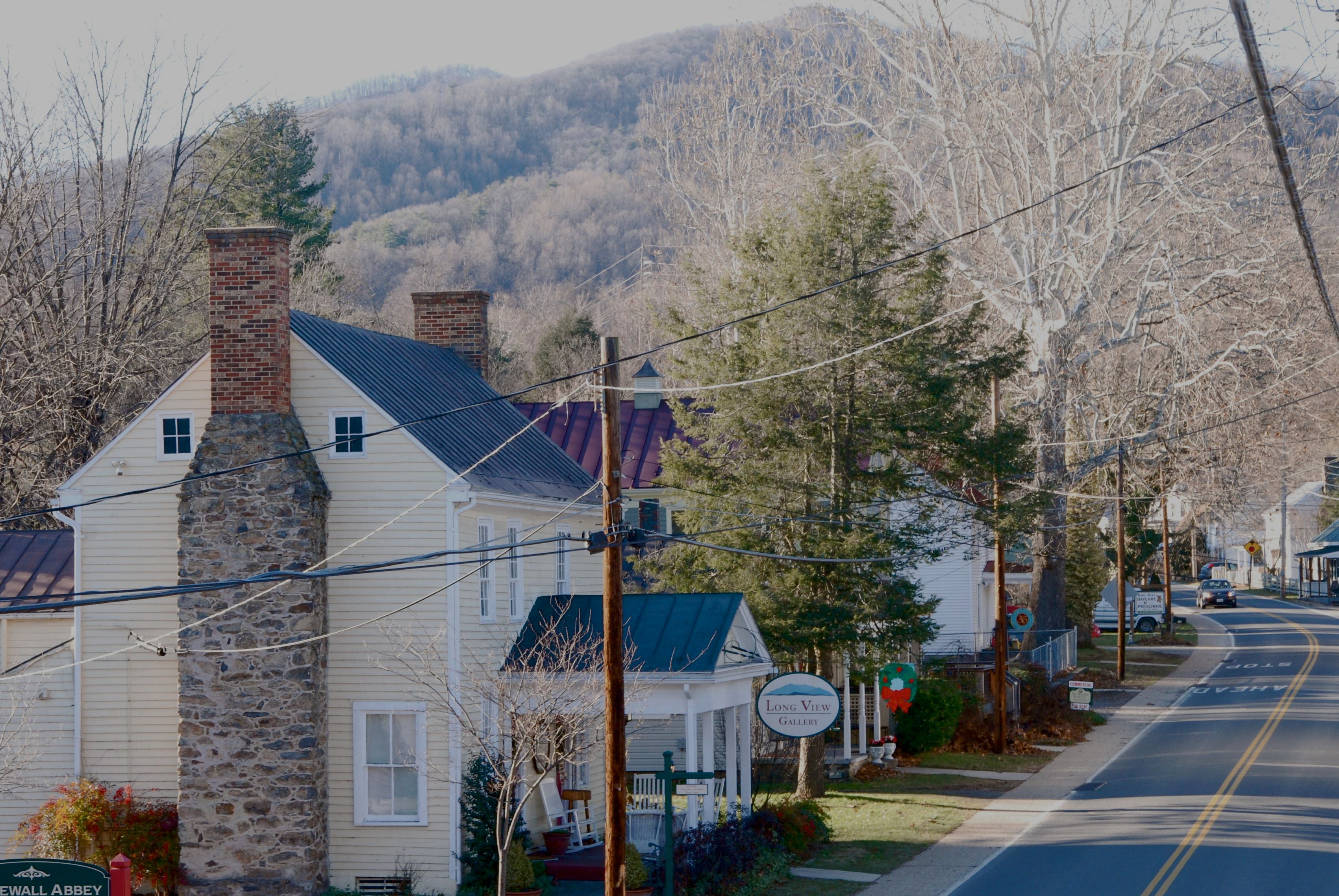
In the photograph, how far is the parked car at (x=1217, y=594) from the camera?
88.4 metres

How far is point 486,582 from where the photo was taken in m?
21.2

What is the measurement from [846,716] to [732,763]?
28.0 feet

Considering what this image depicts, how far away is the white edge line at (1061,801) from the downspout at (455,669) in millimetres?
6826

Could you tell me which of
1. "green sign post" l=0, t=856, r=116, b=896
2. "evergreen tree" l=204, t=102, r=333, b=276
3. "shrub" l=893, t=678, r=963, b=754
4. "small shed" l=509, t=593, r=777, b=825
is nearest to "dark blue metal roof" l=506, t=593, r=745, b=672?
"small shed" l=509, t=593, r=777, b=825

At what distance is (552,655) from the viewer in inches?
823

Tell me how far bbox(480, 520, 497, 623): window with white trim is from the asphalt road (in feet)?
26.6

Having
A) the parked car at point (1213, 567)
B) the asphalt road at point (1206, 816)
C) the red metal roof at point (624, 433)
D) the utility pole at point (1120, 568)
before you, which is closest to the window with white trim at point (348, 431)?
the asphalt road at point (1206, 816)

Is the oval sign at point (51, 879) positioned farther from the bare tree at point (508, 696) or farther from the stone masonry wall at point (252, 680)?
the stone masonry wall at point (252, 680)

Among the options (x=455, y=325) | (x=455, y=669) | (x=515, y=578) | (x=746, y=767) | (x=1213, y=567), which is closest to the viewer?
(x=455, y=669)

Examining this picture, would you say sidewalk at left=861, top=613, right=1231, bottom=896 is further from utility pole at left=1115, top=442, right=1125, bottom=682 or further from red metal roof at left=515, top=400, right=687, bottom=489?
red metal roof at left=515, top=400, right=687, bottom=489

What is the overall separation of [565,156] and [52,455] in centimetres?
12831

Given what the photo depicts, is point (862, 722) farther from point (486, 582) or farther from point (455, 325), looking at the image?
point (455, 325)

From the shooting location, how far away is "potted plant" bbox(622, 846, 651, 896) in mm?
Answer: 18250

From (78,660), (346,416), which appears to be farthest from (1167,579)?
(78,660)
